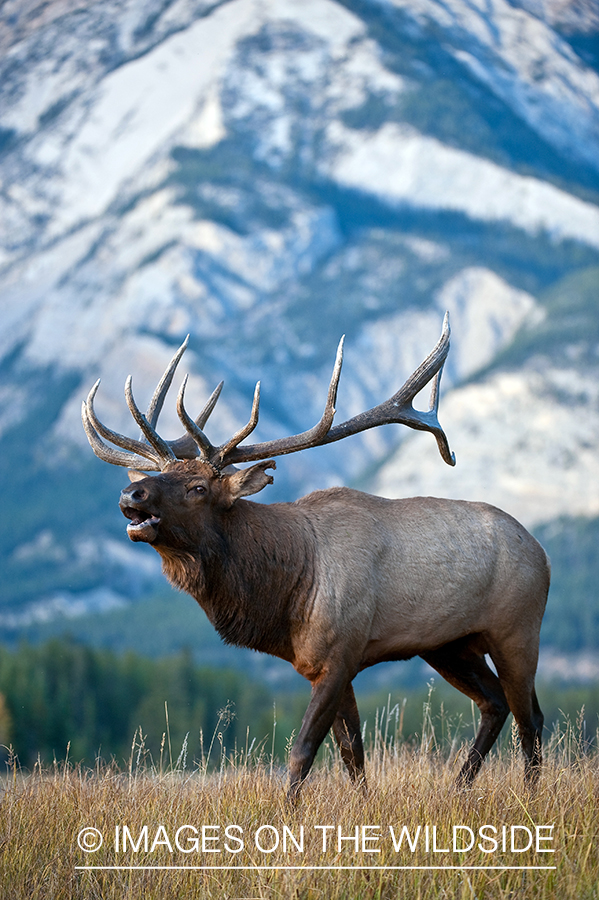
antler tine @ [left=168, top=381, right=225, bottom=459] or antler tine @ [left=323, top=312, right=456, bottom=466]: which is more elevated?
antler tine @ [left=323, top=312, right=456, bottom=466]

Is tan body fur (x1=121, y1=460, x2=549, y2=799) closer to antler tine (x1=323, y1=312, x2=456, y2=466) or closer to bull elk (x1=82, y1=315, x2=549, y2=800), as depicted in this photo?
bull elk (x1=82, y1=315, x2=549, y2=800)

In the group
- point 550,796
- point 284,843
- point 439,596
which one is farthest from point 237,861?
point 439,596

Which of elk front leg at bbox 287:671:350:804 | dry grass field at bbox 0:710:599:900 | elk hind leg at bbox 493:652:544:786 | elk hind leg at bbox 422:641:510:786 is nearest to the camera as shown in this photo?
dry grass field at bbox 0:710:599:900

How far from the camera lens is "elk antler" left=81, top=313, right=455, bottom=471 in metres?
7.97

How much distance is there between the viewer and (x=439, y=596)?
8.00 metres

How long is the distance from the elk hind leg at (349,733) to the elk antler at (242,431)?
1.67 meters

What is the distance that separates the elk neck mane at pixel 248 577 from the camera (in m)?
7.85

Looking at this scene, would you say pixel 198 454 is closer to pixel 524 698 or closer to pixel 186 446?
pixel 186 446

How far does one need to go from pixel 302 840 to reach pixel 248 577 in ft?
6.52

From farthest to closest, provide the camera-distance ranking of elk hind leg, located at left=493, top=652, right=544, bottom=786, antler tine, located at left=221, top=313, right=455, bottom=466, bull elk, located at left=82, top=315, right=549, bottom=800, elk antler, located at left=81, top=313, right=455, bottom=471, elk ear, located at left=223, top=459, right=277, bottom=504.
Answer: elk hind leg, located at left=493, top=652, right=544, bottom=786 → antler tine, located at left=221, top=313, right=455, bottom=466 → elk antler, located at left=81, top=313, right=455, bottom=471 → elk ear, located at left=223, top=459, right=277, bottom=504 → bull elk, located at left=82, top=315, right=549, bottom=800

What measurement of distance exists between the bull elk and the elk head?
0.04 feet

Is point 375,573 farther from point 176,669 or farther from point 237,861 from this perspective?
point 176,669

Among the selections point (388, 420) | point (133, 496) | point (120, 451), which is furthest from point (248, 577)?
point (388, 420)

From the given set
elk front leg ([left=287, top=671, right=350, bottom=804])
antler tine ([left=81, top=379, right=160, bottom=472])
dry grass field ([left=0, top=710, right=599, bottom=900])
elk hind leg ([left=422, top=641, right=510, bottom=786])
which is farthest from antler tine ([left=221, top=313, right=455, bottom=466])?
dry grass field ([left=0, top=710, right=599, bottom=900])
